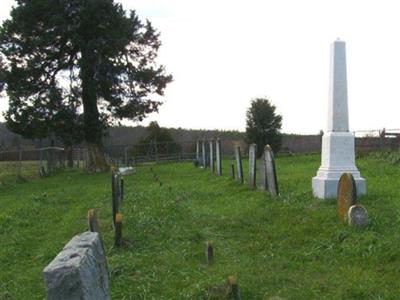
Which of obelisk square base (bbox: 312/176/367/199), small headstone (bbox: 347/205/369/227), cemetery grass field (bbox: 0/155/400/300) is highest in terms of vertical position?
obelisk square base (bbox: 312/176/367/199)

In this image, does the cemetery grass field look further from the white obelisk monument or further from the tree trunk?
the tree trunk

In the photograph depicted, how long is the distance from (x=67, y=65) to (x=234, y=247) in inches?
952

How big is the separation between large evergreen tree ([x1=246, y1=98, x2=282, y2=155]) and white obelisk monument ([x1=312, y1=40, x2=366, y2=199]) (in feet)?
87.9

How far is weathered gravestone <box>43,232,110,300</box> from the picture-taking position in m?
3.99

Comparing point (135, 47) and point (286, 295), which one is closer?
point (286, 295)

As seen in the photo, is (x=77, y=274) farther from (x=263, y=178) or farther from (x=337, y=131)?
(x=263, y=178)

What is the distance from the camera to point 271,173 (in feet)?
42.6

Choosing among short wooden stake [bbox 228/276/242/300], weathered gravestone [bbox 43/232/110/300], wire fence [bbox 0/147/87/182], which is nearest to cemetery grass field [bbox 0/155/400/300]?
short wooden stake [bbox 228/276/242/300]

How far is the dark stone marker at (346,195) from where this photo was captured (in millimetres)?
9172

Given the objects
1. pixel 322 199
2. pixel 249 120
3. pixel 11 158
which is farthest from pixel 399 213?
pixel 11 158

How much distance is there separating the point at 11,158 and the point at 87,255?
4186 cm

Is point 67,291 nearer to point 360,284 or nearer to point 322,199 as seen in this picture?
point 360,284

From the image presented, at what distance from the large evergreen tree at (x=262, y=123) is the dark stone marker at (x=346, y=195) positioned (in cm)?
2924

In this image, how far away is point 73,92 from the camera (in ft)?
99.9
